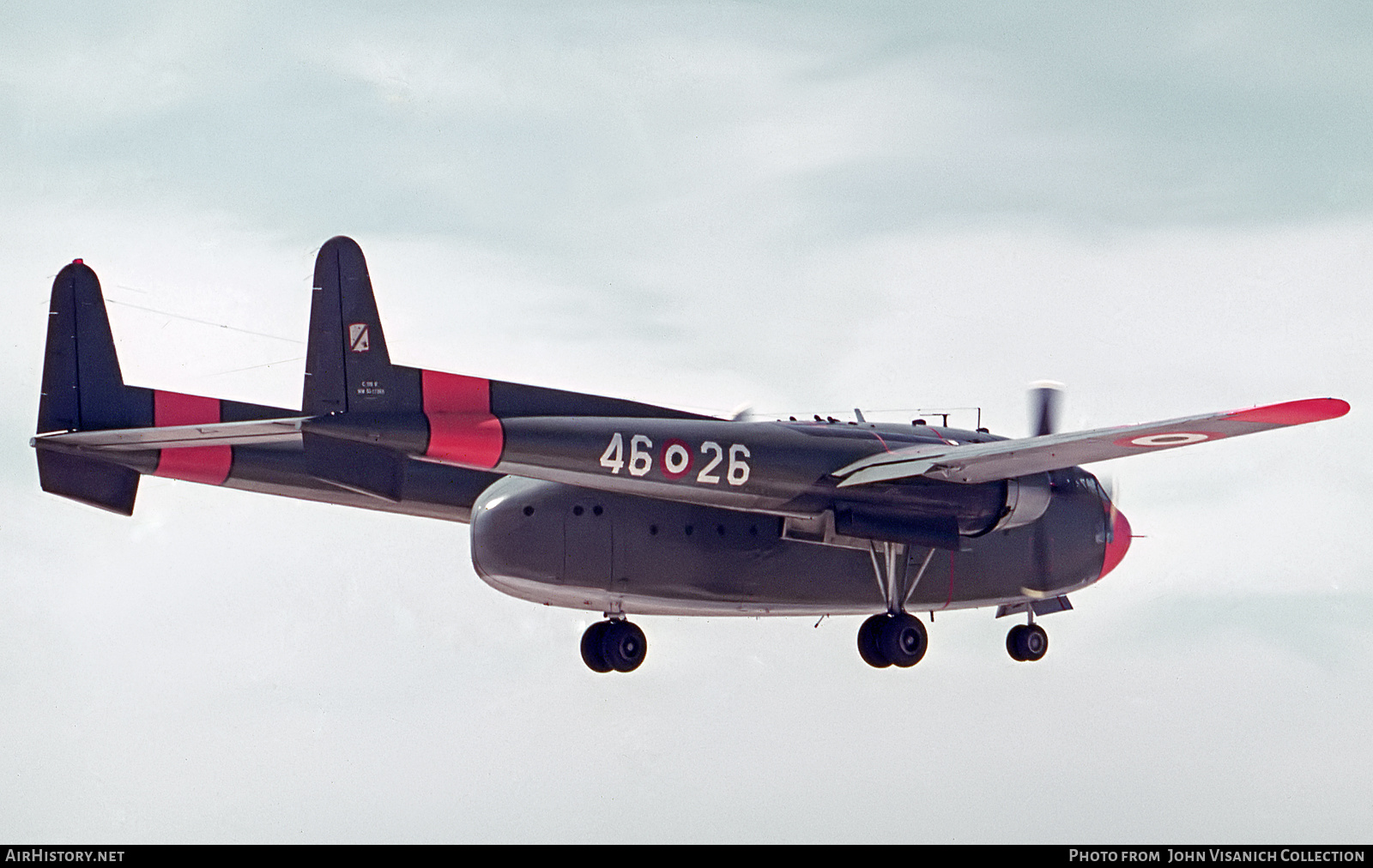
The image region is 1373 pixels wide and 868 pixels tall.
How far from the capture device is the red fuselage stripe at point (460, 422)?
27625 mm

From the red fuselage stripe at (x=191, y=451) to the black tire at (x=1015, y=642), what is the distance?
17.5 m

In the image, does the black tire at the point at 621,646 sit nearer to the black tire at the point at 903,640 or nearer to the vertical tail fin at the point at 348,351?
the black tire at the point at 903,640

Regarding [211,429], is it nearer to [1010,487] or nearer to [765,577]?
[765,577]

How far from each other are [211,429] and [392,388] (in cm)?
341

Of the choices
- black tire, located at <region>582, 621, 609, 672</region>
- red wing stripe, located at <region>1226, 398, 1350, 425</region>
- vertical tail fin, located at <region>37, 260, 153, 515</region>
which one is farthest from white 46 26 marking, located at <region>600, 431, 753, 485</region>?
vertical tail fin, located at <region>37, 260, 153, 515</region>

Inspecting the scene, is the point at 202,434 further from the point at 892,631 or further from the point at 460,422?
the point at 892,631

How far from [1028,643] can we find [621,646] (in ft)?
32.3

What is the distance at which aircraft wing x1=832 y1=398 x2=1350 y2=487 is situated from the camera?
2845 centimetres

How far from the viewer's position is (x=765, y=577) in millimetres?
33812

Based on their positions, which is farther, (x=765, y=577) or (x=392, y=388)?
(x=765, y=577)

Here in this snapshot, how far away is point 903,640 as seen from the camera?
3319 cm

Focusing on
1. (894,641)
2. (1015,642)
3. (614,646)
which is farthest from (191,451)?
(1015,642)
